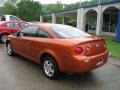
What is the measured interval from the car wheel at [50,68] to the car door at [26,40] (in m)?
0.98

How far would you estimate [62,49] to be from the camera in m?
5.23

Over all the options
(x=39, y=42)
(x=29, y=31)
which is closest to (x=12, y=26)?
(x=29, y=31)

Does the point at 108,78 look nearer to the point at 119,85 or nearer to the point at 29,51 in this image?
the point at 119,85

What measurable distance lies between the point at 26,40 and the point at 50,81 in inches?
76.9

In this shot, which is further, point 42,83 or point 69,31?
point 69,31

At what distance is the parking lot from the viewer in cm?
521

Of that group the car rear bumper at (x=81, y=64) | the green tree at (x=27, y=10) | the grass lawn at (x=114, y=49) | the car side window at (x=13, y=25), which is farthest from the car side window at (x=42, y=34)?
the green tree at (x=27, y=10)

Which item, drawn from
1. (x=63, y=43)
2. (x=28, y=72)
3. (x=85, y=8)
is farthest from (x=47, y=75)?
(x=85, y=8)

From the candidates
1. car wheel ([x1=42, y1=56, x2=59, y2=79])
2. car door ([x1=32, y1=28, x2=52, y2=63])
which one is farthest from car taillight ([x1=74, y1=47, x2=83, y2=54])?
car door ([x1=32, y1=28, x2=52, y2=63])

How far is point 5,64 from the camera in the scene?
24.0 ft

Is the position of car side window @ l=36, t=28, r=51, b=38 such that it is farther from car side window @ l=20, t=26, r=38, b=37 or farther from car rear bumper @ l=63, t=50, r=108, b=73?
car rear bumper @ l=63, t=50, r=108, b=73

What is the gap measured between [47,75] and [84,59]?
1.44m

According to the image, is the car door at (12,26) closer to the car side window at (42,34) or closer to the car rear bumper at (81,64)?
the car side window at (42,34)

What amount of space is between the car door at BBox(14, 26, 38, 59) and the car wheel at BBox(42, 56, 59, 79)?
975mm
